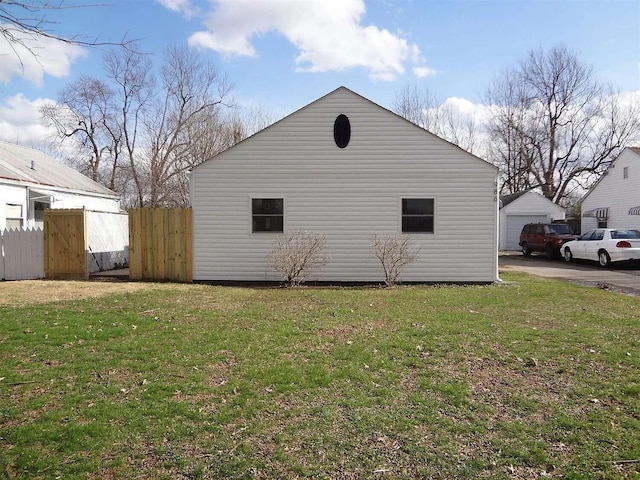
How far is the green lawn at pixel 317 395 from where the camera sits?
2.94m

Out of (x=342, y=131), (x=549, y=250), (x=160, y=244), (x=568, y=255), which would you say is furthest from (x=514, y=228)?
(x=160, y=244)

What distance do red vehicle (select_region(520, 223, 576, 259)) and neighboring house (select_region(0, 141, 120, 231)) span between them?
2050cm

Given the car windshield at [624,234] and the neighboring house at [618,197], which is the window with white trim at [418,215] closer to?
the car windshield at [624,234]

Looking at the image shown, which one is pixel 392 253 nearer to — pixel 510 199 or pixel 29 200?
pixel 29 200

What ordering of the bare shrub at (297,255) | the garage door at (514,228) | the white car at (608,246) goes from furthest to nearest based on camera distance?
the garage door at (514,228) → the white car at (608,246) → the bare shrub at (297,255)

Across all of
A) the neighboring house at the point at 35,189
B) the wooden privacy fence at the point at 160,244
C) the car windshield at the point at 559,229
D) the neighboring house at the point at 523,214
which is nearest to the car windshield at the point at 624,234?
the car windshield at the point at 559,229

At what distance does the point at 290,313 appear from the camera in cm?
757

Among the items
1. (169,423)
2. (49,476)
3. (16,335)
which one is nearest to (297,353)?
(169,423)

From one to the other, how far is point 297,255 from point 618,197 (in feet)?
65.2

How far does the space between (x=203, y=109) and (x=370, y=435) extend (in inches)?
1122

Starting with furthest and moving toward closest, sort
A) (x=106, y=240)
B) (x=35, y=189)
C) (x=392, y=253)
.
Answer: (x=106, y=240), (x=35, y=189), (x=392, y=253)

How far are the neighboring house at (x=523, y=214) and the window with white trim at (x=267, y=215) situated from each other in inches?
753

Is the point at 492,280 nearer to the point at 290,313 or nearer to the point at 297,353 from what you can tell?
the point at 290,313

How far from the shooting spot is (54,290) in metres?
10.1
